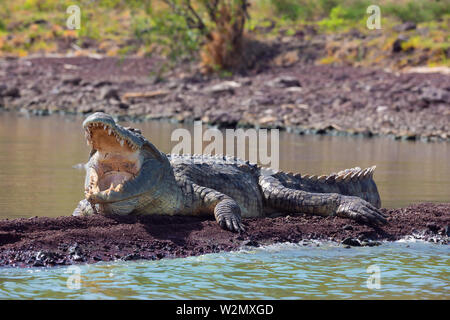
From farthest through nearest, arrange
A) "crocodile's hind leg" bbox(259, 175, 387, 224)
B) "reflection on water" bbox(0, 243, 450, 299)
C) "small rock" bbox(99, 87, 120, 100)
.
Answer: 1. "small rock" bbox(99, 87, 120, 100)
2. "crocodile's hind leg" bbox(259, 175, 387, 224)
3. "reflection on water" bbox(0, 243, 450, 299)

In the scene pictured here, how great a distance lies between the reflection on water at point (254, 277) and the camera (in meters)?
5.99

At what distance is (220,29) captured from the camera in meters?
28.3

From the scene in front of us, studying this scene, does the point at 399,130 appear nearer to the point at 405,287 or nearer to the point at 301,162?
the point at 301,162

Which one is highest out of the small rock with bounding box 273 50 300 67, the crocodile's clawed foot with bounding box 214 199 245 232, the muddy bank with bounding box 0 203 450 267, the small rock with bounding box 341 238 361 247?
the small rock with bounding box 273 50 300 67

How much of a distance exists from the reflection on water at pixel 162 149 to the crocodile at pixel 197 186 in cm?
139

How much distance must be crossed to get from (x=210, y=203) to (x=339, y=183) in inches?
74.2

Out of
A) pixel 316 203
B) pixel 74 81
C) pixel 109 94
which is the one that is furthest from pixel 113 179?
pixel 74 81

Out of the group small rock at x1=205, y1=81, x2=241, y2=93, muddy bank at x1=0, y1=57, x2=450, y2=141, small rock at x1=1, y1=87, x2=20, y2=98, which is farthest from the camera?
small rock at x1=1, y1=87, x2=20, y2=98

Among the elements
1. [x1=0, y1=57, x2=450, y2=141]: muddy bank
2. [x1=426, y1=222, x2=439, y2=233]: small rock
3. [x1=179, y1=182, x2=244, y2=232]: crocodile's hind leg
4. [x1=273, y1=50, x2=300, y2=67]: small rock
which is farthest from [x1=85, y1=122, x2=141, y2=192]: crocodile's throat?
[x1=273, y1=50, x2=300, y2=67]: small rock

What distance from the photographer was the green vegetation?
27797 mm

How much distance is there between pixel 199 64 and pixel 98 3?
4406 mm

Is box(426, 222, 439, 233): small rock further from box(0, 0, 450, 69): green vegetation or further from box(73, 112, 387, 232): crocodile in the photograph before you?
box(0, 0, 450, 69): green vegetation

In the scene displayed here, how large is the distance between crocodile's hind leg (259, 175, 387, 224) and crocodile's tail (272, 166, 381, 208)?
240 millimetres

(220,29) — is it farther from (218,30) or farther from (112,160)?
(112,160)
